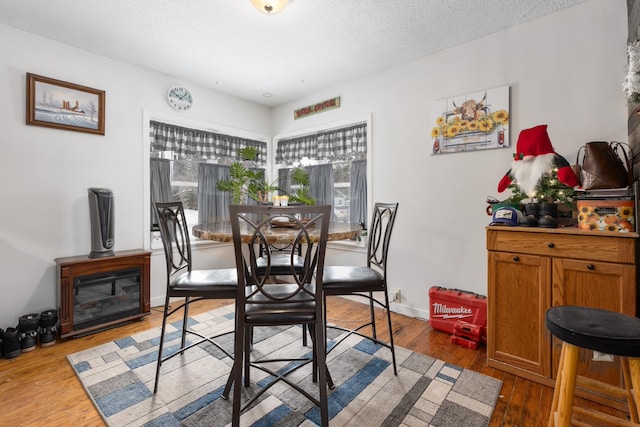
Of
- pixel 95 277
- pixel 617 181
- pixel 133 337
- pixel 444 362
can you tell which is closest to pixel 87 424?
pixel 133 337

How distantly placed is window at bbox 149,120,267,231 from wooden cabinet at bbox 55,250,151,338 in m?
0.65

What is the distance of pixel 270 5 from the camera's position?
80.1 inches

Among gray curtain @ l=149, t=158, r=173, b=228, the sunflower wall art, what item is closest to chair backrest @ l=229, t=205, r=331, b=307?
the sunflower wall art

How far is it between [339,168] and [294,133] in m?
0.84

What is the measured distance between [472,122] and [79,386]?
11.3 feet

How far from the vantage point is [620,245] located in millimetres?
1621

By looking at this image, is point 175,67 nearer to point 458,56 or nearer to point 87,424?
point 458,56

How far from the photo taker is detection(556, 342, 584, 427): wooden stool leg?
112 cm

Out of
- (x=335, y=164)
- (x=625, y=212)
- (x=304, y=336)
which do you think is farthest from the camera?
(x=335, y=164)

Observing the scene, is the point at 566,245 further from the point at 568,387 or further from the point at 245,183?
the point at 245,183

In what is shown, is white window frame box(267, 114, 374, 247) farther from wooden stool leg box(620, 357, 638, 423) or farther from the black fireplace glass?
wooden stool leg box(620, 357, 638, 423)

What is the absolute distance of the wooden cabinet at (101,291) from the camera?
245 cm

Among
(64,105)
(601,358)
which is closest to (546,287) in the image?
(601,358)

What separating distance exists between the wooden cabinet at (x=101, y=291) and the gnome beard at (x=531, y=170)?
3203 millimetres
